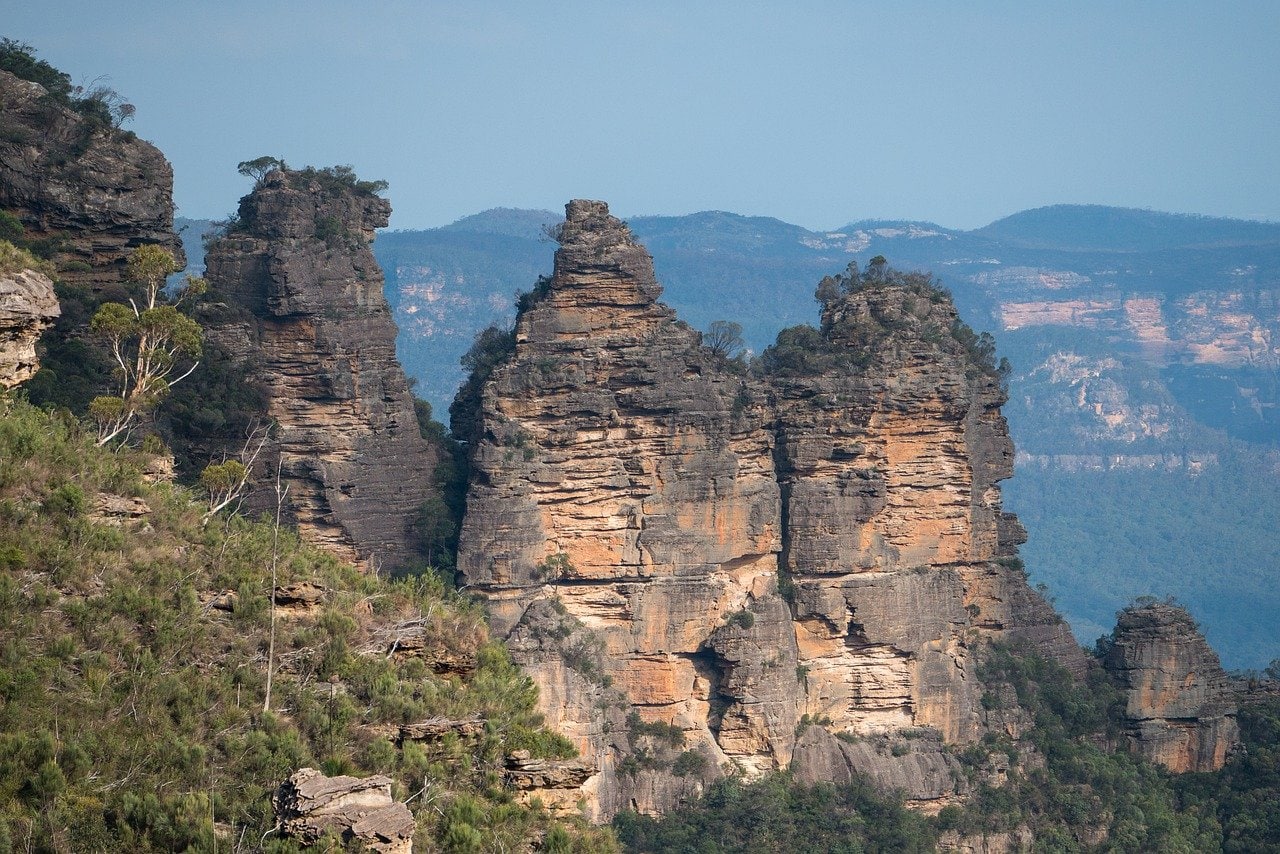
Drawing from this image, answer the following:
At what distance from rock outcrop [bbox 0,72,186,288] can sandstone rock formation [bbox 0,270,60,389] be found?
646 inches

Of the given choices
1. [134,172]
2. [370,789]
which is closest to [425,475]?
[134,172]

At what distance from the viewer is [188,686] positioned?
22391mm

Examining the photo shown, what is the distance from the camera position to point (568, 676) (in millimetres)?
48219

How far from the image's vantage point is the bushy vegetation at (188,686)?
2041cm

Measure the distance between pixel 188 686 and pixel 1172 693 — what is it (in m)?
38.2

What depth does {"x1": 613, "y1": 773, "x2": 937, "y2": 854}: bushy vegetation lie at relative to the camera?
48.3 m

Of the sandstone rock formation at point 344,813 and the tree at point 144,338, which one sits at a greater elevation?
the tree at point 144,338

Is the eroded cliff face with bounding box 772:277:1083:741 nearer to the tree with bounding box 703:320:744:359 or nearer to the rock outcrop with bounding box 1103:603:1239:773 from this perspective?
the tree with bounding box 703:320:744:359

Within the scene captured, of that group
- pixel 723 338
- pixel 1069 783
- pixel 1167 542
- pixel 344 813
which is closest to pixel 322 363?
pixel 723 338

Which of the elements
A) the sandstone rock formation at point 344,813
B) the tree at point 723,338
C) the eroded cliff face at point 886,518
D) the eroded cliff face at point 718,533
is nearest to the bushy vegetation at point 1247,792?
the eroded cliff face at point 886,518

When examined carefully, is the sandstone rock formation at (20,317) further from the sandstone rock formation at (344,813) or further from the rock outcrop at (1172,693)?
the rock outcrop at (1172,693)

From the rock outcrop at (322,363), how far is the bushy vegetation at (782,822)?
8794mm

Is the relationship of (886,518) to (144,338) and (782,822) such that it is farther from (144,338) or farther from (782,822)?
(144,338)

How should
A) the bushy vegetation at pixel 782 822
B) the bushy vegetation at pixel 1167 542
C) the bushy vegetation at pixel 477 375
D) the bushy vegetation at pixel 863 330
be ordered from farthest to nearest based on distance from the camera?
the bushy vegetation at pixel 1167 542, the bushy vegetation at pixel 863 330, the bushy vegetation at pixel 477 375, the bushy vegetation at pixel 782 822
